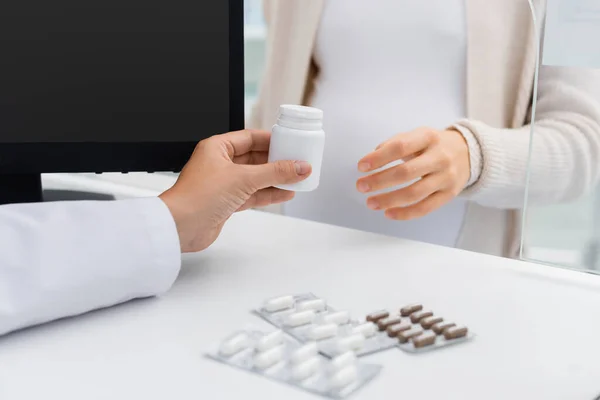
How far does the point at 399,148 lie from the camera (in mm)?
673

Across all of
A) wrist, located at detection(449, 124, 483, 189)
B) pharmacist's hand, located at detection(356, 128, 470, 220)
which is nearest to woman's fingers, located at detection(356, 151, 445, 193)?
pharmacist's hand, located at detection(356, 128, 470, 220)

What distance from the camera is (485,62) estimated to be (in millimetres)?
867

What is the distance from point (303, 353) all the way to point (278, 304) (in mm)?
92

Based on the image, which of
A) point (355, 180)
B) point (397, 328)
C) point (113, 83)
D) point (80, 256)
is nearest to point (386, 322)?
point (397, 328)

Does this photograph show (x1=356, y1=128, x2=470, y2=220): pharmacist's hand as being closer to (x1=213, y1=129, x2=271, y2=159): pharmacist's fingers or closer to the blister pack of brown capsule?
(x1=213, y1=129, x2=271, y2=159): pharmacist's fingers

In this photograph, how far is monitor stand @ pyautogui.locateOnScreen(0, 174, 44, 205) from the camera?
62 cm

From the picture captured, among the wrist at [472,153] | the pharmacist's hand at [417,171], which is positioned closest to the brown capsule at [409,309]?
the pharmacist's hand at [417,171]

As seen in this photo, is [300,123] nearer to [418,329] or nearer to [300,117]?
[300,117]

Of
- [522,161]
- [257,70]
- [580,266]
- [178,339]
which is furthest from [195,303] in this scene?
[257,70]

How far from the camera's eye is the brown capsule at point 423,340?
43cm

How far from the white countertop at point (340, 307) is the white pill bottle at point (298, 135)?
113 millimetres

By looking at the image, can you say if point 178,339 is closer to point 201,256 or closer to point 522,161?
point 201,256

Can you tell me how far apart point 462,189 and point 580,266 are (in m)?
0.24

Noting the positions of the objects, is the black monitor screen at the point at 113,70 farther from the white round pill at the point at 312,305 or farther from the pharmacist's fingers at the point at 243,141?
the white round pill at the point at 312,305
